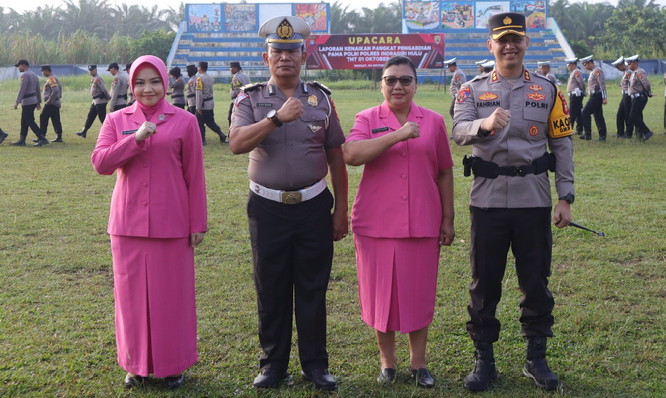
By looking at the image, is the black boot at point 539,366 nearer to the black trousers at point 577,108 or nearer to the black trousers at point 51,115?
the black trousers at point 577,108

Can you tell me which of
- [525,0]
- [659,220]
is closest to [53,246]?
[659,220]

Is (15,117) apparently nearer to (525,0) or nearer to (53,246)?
(53,246)

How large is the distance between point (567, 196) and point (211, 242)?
389 cm

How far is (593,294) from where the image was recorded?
16.9 ft

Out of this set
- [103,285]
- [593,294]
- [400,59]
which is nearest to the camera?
[400,59]

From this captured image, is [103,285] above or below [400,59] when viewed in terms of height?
below

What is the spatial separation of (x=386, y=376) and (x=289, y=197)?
1.06 m

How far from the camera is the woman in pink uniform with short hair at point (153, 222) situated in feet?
11.6

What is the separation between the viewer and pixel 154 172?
3.55m

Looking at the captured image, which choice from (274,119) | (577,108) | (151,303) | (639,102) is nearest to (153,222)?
(151,303)

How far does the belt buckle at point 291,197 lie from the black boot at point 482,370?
1.19 meters

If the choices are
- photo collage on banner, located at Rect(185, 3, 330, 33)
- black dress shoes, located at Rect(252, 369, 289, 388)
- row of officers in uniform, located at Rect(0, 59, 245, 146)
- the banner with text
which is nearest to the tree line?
photo collage on banner, located at Rect(185, 3, 330, 33)

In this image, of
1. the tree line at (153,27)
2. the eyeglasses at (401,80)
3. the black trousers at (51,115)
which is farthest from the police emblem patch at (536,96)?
the tree line at (153,27)

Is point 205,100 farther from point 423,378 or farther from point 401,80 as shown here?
point 423,378
